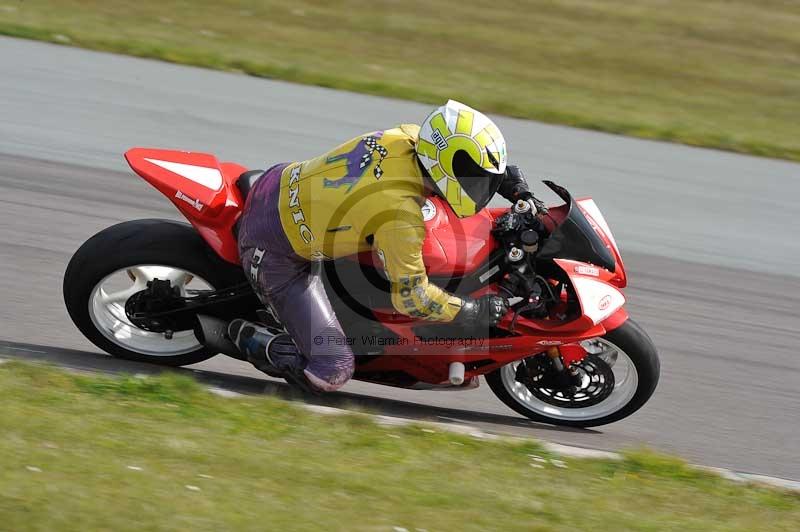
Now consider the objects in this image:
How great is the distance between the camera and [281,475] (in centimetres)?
450

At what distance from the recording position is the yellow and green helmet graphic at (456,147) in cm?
496

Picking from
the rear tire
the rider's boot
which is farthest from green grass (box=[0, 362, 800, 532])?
the rear tire

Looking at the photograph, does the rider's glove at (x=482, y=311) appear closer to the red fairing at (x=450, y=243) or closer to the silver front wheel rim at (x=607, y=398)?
the red fairing at (x=450, y=243)

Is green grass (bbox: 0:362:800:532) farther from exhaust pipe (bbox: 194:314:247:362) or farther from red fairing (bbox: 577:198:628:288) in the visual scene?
red fairing (bbox: 577:198:628:288)

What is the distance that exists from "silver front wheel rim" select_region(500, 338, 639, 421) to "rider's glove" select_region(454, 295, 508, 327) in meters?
0.65

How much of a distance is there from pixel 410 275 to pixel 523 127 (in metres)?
6.66

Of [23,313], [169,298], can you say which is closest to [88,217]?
[23,313]

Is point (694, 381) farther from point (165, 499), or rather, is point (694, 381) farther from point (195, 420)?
point (165, 499)

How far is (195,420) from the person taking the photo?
16.5 ft

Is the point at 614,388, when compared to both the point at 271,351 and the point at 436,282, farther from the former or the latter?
the point at 271,351

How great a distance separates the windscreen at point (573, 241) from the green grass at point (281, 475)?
1.02 m

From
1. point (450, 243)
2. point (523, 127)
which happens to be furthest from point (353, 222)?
point (523, 127)

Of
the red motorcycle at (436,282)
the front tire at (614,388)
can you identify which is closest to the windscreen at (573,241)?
the red motorcycle at (436,282)

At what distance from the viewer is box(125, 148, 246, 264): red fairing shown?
5512mm
